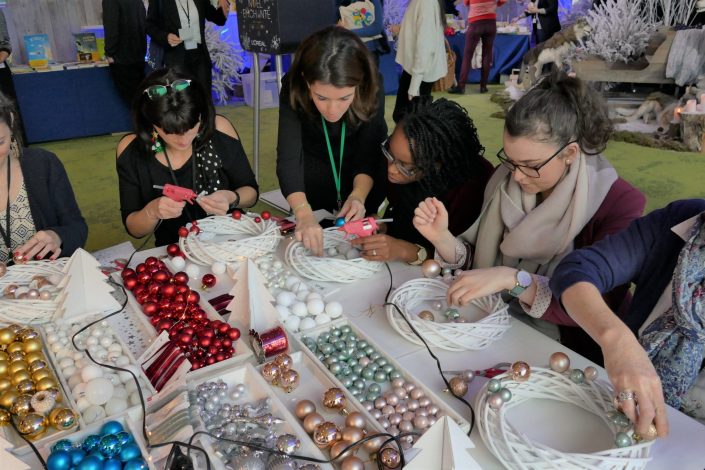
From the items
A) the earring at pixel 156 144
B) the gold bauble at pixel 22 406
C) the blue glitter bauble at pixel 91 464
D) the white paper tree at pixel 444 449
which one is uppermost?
the earring at pixel 156 144

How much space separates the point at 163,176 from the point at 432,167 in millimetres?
949

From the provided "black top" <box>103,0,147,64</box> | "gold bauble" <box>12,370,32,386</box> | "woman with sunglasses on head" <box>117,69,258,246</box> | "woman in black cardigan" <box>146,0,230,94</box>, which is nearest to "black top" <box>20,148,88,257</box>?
"woman with sunglasses on head" <box>117,69,258,246</box>

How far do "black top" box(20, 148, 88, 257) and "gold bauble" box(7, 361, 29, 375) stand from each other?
30.0 inches

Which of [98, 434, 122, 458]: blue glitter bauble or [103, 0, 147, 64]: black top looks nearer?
[98, 434, 122, 458]: blue glitter bauble

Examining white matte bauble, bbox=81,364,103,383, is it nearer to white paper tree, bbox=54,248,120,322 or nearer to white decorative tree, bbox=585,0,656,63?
white paper tree, bbox=54,248,120,322

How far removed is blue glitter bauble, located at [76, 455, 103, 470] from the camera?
0.83 meters

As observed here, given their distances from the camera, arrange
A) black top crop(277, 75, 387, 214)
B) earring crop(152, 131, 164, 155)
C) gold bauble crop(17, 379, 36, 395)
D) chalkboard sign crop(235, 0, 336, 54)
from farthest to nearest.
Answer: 1. chalkboard sign crop(235, 0, 336, 54)
2. black top crop(277, 75, 387, 214)
3. earring crop(152, 131, 164, 155)
4. gold bauble crop(17, 379, 36, 395)

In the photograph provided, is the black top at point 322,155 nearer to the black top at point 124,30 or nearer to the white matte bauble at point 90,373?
the white matte bauble at point 90,373

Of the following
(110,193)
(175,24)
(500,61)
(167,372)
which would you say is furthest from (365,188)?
(500,61)

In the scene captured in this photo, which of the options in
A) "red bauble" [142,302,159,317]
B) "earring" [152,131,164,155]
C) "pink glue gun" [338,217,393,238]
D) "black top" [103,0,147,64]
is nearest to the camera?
"red bauble" [142,302,159,317]

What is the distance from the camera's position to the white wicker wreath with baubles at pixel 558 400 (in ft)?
2.75

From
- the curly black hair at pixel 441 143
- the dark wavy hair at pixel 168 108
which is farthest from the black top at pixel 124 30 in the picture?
the curly black hair at pixel 441 143

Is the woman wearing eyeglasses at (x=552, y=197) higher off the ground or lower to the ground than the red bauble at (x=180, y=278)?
higher

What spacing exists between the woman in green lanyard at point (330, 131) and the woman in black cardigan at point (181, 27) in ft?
8.71
